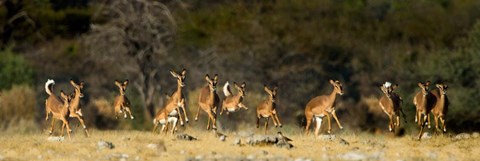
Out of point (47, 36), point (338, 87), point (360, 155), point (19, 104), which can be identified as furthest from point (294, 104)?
point (360, 155)

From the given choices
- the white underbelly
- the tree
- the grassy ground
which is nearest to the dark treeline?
the tree

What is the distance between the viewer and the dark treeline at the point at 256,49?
140ft

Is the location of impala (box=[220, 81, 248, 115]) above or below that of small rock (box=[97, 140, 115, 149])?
above

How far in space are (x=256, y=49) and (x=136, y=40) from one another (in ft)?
17.0

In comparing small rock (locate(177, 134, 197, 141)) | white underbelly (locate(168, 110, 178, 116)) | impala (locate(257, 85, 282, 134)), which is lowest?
small rock (locate(177, 134, 197, 141))

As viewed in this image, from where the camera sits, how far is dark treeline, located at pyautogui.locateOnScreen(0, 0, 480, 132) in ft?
140

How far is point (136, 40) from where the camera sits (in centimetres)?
4844

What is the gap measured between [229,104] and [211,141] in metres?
2.54

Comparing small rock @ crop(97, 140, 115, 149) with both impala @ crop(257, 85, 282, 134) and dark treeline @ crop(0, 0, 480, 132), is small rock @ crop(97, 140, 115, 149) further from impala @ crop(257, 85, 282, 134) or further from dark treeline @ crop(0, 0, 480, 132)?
dark treeline @ crop(0, 0, 480, 132)

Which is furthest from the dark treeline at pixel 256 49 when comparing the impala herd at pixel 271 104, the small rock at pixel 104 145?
the small rock at pixel 104 145

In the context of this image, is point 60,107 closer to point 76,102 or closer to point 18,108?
point 76,102

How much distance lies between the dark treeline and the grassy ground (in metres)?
15.3

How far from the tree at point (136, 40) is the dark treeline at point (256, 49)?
0.18 feet

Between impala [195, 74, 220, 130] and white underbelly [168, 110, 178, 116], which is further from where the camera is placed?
white underbelly [168, 110, 178, 116]
